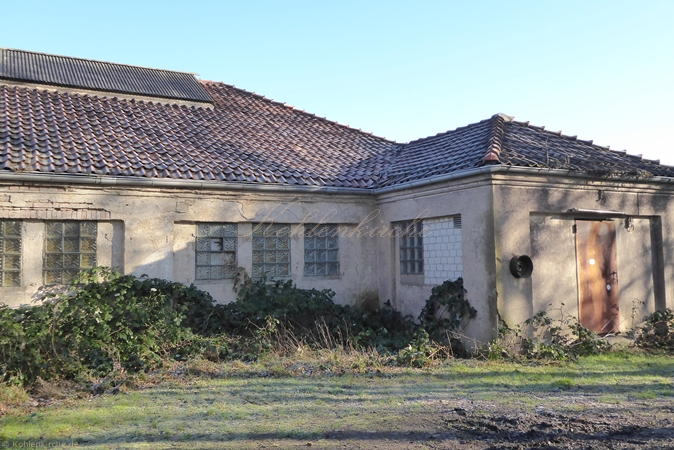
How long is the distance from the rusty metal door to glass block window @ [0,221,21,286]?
9531mm

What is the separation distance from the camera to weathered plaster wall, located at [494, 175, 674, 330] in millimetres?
9375

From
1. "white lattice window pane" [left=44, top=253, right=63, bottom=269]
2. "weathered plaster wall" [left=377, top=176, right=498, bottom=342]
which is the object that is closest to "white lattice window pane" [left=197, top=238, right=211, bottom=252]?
"white lattice window pane" [left=44, top=253, right=63, bottom=269]

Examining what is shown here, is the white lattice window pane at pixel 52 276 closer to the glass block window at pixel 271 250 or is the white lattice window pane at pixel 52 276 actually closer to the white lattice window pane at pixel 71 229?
the white lattice window pane at pixel 71 229

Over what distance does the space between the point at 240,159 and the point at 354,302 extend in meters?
3.78

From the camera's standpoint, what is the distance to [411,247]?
37.1 ft

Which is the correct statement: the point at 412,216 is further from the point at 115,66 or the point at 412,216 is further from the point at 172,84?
the point at 115,66

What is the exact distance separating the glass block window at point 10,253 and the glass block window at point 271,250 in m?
3.97

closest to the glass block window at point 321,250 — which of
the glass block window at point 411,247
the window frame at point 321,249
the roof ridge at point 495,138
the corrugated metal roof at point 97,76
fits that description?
the window frame at point 321,249

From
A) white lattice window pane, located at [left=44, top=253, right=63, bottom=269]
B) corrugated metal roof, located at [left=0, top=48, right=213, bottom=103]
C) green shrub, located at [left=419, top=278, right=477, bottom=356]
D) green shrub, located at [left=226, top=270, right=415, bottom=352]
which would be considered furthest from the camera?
corrugated metal roof, located at [left=0, top=48, right=213, bottom=103]

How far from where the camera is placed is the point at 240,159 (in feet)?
37.7

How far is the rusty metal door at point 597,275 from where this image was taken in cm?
1016

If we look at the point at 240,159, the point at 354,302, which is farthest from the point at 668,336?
the point at 240,159

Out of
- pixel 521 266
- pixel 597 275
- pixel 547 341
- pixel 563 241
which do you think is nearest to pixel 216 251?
pixel 521 266

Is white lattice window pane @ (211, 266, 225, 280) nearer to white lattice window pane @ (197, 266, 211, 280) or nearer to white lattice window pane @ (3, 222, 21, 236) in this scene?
white lattice window pane @ (197, 266, 211, 280)
